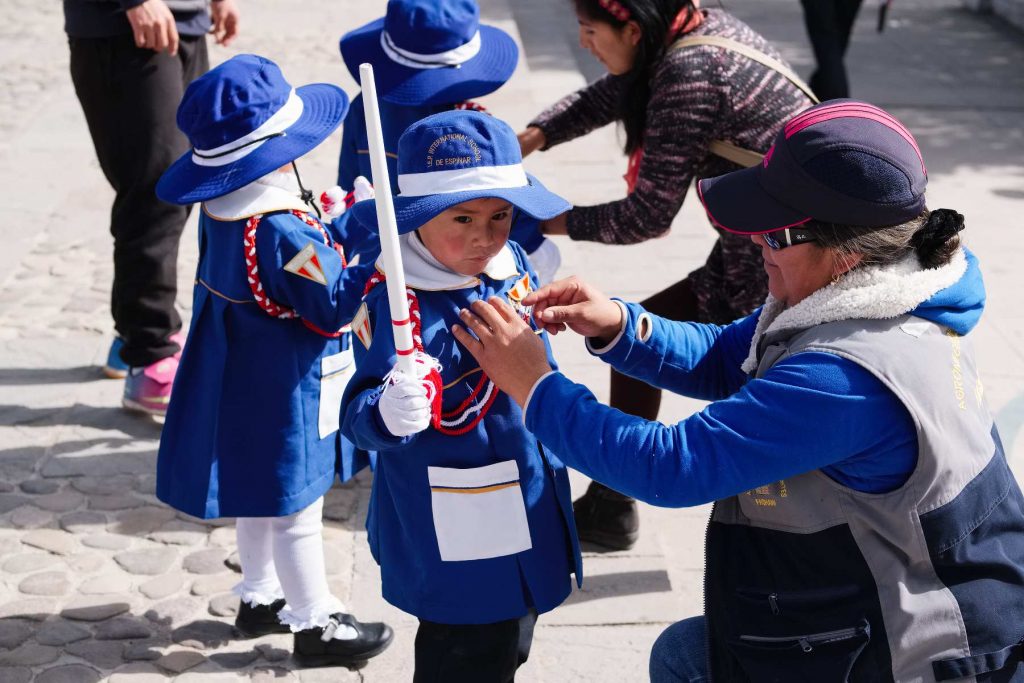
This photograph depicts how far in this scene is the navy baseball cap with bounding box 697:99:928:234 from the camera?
1.92 metres

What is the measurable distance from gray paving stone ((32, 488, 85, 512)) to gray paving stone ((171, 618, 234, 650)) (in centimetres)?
82

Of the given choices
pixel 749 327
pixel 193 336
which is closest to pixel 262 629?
pixel 193 336

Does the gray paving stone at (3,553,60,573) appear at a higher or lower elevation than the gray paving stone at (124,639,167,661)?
lower

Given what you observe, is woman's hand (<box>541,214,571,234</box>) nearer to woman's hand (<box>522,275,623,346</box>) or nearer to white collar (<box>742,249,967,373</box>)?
woman's hand (<box>522,275,623,346</box>)

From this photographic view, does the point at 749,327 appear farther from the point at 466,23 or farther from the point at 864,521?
the point at 466,23

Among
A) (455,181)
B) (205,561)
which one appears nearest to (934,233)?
(455,181)

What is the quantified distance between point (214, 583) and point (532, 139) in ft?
5.51

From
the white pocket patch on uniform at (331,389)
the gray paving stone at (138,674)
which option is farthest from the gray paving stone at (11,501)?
the white pocket patch on uniform at (331,389)

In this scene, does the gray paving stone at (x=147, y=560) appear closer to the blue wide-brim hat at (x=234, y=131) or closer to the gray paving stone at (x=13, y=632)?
the gray paving stone at (x=13, y=632)

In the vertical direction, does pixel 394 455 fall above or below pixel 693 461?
below

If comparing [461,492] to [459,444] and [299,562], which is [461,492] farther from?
[299,562]

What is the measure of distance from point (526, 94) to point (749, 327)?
19.9ft

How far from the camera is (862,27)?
469 inches

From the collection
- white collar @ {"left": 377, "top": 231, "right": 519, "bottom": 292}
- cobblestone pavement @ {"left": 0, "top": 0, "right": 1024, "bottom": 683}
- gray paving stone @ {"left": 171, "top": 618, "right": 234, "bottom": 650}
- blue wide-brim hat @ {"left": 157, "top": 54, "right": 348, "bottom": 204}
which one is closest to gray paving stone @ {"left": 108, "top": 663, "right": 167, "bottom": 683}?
cobblestone pavement @ {"left": 0, "top": 0, "right": 1024, "bottom": 683}
